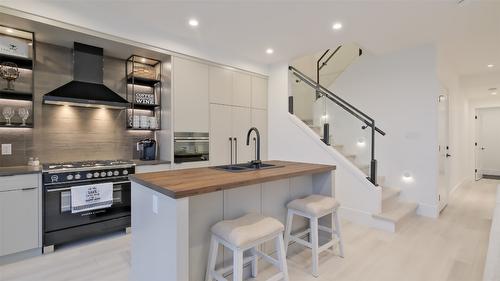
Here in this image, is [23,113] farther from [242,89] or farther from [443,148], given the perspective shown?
[443,148]

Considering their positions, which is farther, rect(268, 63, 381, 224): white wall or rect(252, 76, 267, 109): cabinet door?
rect(252, 76, 267, 109): cabinet door

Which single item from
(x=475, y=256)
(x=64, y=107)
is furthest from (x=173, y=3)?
(x=475, y=256)

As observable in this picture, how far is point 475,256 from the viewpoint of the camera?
258 centimetres

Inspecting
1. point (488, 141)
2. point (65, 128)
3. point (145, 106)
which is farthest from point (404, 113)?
point (488, 141)

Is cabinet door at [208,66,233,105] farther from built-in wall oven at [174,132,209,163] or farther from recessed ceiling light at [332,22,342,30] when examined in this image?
recessed ceiling light at [332,22,342,30]

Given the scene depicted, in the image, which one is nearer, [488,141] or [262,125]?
[262,125]

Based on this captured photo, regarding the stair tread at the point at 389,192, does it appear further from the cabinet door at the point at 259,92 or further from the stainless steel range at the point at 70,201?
the stainless steel range at the point at 70,201

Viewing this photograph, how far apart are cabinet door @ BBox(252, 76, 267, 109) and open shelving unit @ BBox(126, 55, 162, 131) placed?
5.68ft

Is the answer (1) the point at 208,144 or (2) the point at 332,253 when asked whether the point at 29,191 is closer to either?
(1) the point at 208,144

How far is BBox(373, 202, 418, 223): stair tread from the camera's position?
11.0ft

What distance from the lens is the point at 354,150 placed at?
4414 mm

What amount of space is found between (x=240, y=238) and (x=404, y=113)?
3.81 m

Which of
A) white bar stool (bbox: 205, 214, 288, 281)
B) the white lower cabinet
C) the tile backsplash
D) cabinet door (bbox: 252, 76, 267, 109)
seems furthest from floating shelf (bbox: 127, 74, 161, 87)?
Answer: white bar stool (bbox: 205, 214, 288, 281)

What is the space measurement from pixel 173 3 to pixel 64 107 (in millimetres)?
2085
